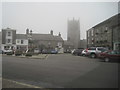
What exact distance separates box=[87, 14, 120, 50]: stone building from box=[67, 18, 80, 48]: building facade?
26.8 metres

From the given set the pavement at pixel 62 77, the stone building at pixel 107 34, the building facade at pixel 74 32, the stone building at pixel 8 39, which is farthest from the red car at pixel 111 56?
the building facade at pixel 74 32

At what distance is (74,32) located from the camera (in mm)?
82312

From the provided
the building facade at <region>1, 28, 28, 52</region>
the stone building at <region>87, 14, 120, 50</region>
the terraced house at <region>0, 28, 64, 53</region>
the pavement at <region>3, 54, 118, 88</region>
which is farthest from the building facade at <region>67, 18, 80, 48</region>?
the pavement at <region>3, 54, 118, 88</region>

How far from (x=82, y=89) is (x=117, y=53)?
1402cm

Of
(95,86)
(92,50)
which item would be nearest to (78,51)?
(92,50)

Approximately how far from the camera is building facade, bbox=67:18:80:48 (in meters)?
82.3

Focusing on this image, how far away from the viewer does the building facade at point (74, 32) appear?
82325 millimetres

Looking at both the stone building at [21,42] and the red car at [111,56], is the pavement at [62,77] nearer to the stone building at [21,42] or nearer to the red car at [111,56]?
the red car at [111,56]

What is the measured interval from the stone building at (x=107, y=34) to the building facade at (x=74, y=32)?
2675 cm

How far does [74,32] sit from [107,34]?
4106 centimetres

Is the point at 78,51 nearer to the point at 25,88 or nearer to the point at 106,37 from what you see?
the point at 106,37

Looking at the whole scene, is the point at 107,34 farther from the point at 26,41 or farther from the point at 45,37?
the point at 26,41

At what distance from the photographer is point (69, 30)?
8238 centimetres

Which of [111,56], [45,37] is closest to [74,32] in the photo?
[45,37]
